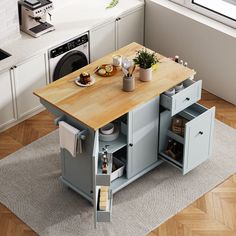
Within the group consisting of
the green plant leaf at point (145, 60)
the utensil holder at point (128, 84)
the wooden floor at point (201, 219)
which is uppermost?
the green plant leaf at point (145, 60)

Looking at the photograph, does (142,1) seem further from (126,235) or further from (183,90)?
(126,235)

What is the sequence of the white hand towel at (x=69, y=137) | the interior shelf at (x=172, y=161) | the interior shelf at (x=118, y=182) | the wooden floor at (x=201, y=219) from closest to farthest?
the white hand towel at (x=69, y=137), the wooden floor at (x=201, y=219), the interior shelf at (x=118, y=182), the interior shelf at (x=172, y=161)

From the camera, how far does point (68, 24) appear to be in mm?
6871

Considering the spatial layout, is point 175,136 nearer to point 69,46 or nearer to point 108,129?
point 108,129

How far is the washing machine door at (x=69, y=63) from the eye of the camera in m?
6.74

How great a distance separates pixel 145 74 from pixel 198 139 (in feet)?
2.25

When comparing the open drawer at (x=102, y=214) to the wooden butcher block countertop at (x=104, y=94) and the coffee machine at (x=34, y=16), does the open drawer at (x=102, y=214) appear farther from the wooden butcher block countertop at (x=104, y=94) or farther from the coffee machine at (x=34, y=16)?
the coffee machine at (x=34, y=16)

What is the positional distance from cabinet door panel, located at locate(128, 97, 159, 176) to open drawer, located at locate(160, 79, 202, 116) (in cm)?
8

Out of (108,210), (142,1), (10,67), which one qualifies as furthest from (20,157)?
(142,1)

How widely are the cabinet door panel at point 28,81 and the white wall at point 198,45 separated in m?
1.39

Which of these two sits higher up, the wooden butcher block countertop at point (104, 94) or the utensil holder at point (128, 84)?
the utensil holder at point (128, 84)

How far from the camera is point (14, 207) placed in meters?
5.75

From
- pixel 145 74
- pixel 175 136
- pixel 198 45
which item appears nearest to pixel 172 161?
pixel 175 136

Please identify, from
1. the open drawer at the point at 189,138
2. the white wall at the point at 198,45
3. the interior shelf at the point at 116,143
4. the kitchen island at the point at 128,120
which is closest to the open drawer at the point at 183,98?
the kitchen island at the point at 128,120
